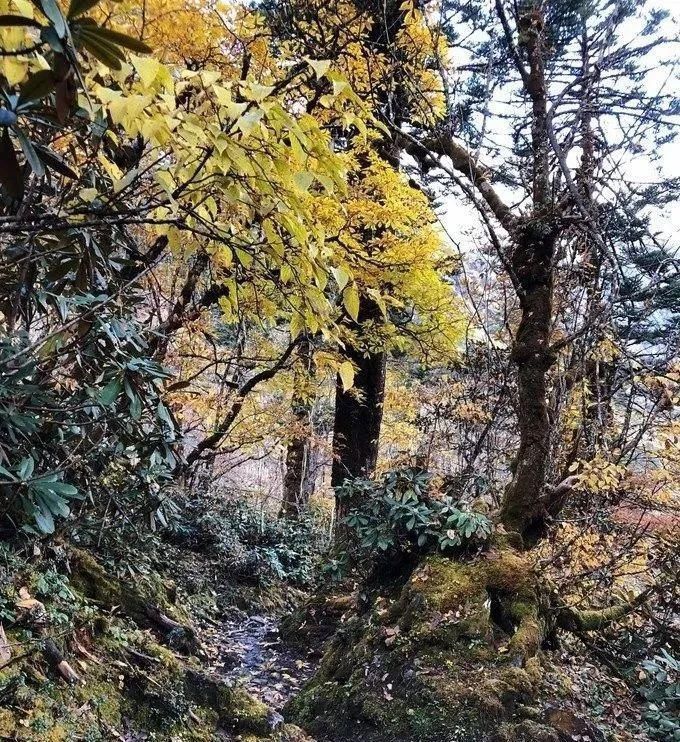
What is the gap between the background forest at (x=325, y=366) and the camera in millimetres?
1477

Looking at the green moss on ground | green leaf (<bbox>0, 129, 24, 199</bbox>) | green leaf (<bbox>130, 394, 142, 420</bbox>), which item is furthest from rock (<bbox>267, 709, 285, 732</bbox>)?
green leaf (<bbox>0, 129, 24, 199</bbox>)

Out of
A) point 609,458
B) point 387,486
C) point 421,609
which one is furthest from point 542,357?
point 421,609

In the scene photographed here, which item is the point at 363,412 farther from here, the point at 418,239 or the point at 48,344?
the point at 48,344

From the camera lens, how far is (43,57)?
958 millimetres

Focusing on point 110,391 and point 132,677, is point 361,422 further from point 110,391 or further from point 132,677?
point 110,391

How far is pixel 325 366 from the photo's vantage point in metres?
4.60

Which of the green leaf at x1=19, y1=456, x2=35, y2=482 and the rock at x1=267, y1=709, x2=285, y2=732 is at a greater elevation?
the green leaf at x1=19, y1=456, x2=35, y2=482

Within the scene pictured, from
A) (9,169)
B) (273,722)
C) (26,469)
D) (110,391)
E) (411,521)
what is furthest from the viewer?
(411,521)

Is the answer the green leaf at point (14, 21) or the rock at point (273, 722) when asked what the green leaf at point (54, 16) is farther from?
the rock at point (273, 722)

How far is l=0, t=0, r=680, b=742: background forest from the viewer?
1.48 metres

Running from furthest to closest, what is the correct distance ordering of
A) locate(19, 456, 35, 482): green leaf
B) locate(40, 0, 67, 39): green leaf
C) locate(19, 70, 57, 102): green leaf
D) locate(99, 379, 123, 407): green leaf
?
locate(99, 379, 123, 407): green leaf → locate(19, 456, 35, 482): green leaf → locate(19, 70, 57, 102): green leaf → locate(40, 0, 67, 39): green leaf

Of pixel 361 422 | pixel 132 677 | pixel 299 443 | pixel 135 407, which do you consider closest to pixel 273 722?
pixel 132 677

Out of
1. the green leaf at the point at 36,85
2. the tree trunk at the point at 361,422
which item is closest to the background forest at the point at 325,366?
the green leaf at the point at 36,85

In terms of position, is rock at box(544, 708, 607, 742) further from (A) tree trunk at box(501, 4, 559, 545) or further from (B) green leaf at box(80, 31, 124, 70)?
(B) green leaf at box(80, 31, 124, 70)
